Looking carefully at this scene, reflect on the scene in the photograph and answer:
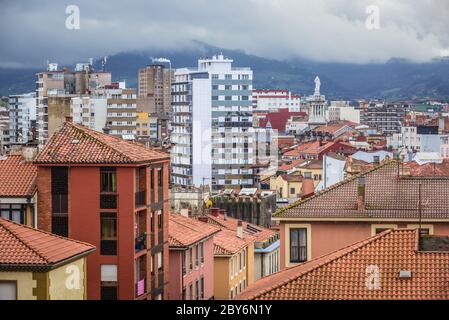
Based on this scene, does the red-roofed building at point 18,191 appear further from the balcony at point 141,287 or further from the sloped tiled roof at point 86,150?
the balcony at point 141,287

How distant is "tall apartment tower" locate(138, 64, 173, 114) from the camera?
16525 centimetres

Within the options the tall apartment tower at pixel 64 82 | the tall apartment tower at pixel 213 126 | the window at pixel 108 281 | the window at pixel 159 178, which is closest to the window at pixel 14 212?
the window at pixel 108 281

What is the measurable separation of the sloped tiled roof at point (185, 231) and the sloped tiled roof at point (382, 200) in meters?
4.31

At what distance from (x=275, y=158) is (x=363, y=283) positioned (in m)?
102

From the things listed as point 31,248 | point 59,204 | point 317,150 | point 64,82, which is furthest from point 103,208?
point 64,82

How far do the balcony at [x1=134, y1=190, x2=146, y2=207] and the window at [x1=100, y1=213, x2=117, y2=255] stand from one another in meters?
0.63

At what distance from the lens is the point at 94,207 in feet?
75.4

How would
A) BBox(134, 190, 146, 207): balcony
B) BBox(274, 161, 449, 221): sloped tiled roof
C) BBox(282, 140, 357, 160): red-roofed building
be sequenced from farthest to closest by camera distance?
1. BBox(282, 140, 357, 160): red-roofed building
2. BBox(134, 190, 146, 207): balcony
3. BBox(274, 161, 449, 221): sloped tiled roof

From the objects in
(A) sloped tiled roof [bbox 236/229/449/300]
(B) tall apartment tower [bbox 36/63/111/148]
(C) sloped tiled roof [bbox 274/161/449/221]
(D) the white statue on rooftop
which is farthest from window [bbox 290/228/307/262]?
(D) the white statue on rooftop

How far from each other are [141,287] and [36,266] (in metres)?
7.36

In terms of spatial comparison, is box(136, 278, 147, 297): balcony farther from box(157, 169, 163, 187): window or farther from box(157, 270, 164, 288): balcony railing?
box(157, 169, 163, 187): window

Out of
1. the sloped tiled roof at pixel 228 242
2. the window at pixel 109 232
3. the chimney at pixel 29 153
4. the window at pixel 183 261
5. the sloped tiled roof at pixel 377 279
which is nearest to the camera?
the sloped tiled roof at pixel 377 279

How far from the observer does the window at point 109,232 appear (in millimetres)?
22828

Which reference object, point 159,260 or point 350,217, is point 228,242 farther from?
point 350,217
